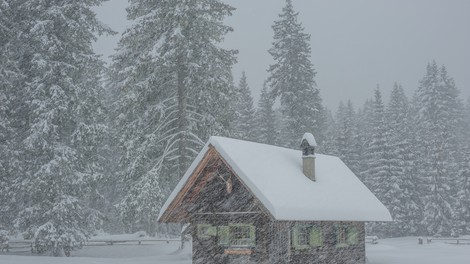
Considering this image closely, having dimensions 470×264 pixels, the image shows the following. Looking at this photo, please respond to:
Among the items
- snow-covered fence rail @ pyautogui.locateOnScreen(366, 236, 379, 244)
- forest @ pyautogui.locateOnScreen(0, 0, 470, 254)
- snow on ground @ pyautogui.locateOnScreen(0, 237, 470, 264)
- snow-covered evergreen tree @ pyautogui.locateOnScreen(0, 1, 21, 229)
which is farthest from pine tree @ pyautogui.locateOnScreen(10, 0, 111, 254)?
snow-covered fence rail @ pyautogui.locateOnScreen(366, 236, 379, 244)

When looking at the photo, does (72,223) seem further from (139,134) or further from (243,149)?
(243,149)

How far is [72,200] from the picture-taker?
27516 millimetres

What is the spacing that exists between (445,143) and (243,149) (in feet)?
125

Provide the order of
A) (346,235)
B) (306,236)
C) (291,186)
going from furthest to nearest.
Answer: (346,235)
(306,236)
(291,186)

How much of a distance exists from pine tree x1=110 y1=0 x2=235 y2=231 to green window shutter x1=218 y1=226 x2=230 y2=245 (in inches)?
215

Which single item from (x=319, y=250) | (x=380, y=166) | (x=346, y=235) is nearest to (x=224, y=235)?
(x=319, y=250)

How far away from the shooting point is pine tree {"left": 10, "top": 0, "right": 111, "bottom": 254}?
27.1 metres

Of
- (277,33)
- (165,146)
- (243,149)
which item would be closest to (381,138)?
(277,33)

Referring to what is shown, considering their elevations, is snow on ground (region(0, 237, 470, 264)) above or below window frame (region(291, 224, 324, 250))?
below

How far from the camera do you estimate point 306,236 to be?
75.9ft

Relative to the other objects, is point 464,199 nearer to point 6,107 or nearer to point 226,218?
point 226,218

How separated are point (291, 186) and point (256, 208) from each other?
2093mm

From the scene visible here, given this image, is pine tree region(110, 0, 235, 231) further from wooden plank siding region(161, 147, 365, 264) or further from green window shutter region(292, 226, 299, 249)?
green window shutter region(292, 226, 299, 249)

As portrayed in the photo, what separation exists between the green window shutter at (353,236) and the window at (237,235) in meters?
6.59
